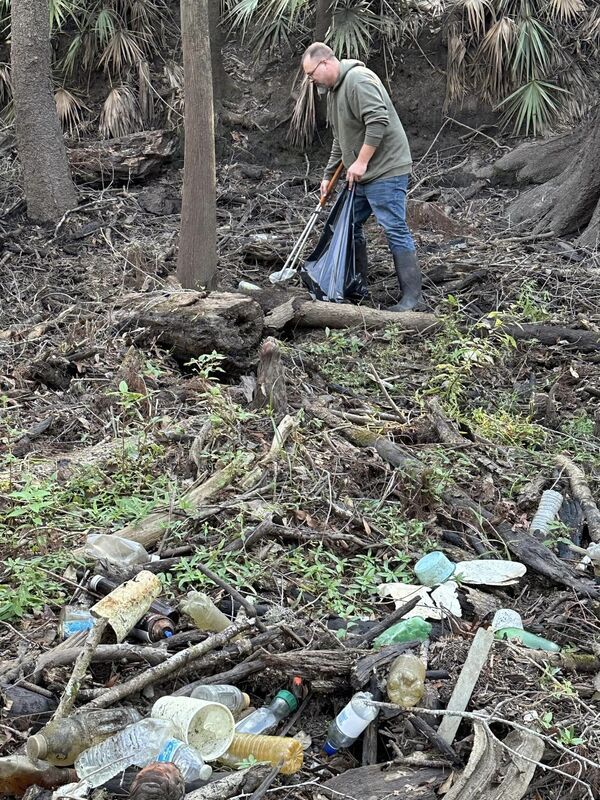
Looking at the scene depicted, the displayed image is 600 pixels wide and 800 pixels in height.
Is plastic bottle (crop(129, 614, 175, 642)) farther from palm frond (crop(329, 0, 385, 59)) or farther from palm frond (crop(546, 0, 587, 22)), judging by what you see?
palm frond (crop(546, 0, 587, 22))

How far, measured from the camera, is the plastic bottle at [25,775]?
248cm

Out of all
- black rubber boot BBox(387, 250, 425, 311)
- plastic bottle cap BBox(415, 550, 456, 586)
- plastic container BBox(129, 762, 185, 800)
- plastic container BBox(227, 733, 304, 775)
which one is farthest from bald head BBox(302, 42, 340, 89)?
plastic container BBox(129, 762, 185, 800)

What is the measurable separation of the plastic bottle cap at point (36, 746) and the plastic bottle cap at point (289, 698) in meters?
0.79

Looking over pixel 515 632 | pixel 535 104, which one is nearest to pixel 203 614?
pixel 515 632

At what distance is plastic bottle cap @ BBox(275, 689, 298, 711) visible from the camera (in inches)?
115

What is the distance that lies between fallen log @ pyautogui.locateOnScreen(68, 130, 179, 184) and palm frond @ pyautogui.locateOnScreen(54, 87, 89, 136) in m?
0.36

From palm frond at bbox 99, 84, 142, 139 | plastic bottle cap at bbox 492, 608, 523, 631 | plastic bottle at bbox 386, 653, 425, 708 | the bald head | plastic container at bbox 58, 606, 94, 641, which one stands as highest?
the bald head

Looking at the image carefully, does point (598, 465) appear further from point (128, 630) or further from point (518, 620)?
point (128, 630)

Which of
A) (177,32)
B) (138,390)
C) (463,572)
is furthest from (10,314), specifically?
(177,32)

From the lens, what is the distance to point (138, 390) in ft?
17.4

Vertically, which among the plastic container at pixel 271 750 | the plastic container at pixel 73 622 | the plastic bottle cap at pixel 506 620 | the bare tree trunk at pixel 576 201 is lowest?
the plastic bottle cap at pixel 506 620

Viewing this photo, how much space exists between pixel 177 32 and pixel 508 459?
892 cm

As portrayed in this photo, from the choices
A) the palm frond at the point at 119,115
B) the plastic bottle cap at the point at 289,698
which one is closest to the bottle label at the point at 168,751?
the plastic bottle cap at the point at 289,698

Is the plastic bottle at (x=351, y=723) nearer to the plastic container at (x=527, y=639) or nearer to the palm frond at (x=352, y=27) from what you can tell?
the plastic container at (x=527, y=639)
